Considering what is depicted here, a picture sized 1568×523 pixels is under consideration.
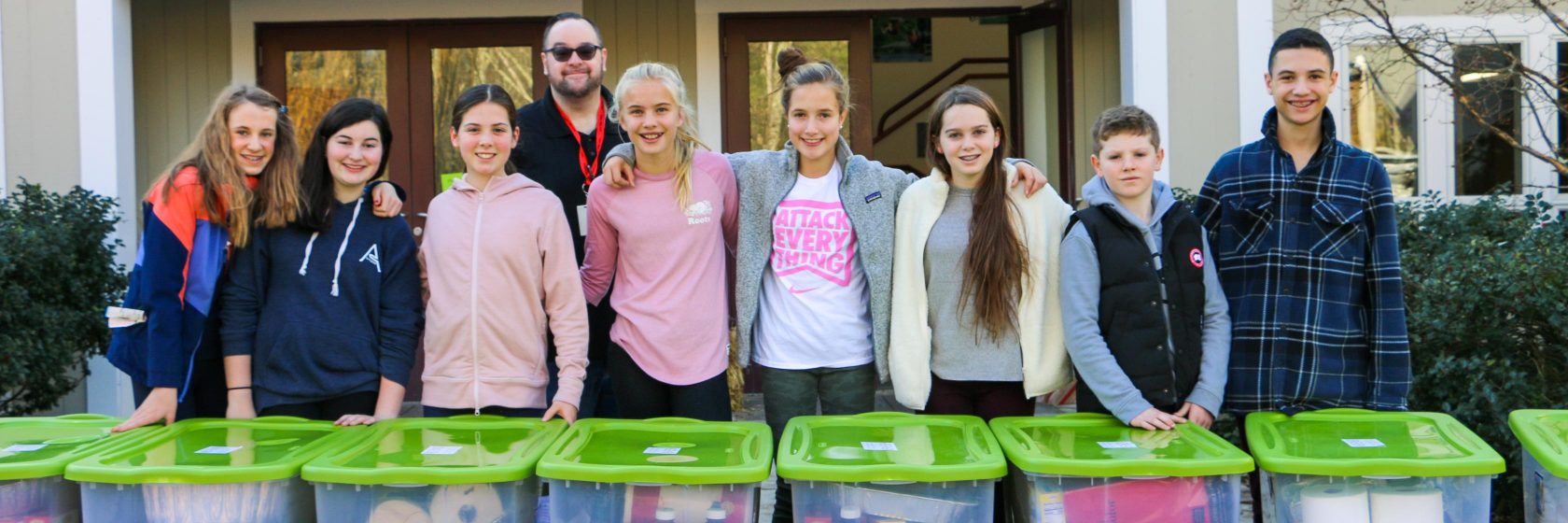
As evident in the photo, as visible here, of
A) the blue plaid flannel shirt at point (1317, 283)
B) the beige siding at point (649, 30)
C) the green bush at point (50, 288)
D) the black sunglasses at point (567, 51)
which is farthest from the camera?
the beige siding at point (649, 30)

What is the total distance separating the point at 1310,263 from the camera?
3.08m

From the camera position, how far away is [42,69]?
5863mm

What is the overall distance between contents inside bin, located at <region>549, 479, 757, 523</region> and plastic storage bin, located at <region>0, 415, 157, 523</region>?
108 cm

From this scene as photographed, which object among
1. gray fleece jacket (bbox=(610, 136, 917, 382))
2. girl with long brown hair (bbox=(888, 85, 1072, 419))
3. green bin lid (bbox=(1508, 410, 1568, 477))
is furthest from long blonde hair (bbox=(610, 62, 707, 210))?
green bin lid (bbox=(1508, 410, 1568, 477))

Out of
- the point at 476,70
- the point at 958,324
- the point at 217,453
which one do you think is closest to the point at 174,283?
the point at 217,453

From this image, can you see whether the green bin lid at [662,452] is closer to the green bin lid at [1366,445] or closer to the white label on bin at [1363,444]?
the green bin lid at [1366,445]

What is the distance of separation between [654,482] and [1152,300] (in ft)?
4.17

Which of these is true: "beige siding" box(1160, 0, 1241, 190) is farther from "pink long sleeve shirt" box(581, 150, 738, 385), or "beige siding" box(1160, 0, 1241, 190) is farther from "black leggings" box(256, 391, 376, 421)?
"black leggings" box(256, 391, 376, 421)

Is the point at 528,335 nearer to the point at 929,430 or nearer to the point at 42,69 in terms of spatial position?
the point at 929,430

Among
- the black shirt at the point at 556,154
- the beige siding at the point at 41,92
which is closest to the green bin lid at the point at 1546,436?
the black shirt at the point at 556,154

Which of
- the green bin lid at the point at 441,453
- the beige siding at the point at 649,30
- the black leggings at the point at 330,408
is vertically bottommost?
the green bin lid at the point at 441,453

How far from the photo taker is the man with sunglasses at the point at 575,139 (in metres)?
3.59

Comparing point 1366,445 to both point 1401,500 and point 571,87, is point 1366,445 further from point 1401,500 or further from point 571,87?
point 571,87

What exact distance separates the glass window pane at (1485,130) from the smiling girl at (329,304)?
495cm
